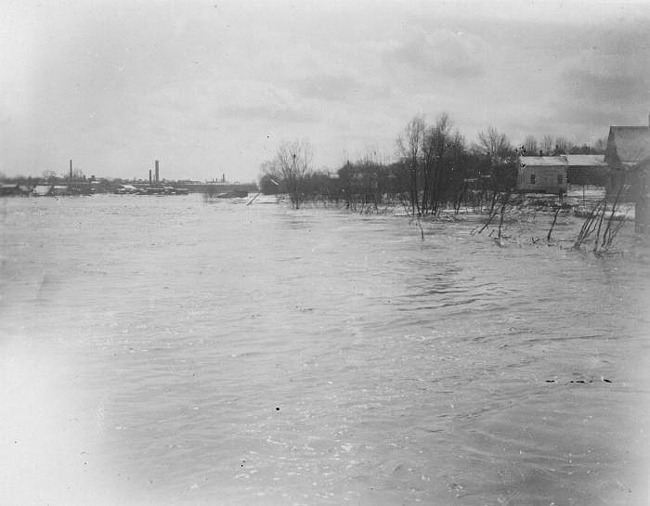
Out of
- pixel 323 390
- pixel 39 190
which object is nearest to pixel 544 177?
pixel 39 190

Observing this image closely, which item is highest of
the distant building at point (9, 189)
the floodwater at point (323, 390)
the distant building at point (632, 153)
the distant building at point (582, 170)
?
the distant building at point (582, 170)

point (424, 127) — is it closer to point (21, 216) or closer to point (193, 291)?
point (21, 216)

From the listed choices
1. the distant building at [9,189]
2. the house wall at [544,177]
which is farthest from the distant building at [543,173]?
the distant building at [9,189]

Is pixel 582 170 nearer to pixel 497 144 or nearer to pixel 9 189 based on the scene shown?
pixel 497 144

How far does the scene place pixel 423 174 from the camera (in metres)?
53.6

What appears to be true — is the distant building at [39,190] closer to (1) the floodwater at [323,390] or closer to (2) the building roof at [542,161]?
(1) the floodwater at [323,390]

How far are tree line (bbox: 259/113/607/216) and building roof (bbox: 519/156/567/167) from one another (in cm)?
108

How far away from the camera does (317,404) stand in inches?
270

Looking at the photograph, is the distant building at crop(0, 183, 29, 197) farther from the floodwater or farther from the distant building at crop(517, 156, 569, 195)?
the distant building at crop(517, 156, 569, 195)

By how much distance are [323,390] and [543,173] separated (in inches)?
2772

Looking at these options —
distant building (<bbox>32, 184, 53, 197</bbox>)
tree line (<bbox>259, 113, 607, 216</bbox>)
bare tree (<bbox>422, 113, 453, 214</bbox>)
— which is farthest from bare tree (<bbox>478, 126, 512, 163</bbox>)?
distant building (<bbox>32, 184, 53, 197</bbox>)

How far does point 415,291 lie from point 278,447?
8.91 m

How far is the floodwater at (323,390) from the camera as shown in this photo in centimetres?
511

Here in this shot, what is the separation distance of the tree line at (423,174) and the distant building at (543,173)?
1.30 meters
